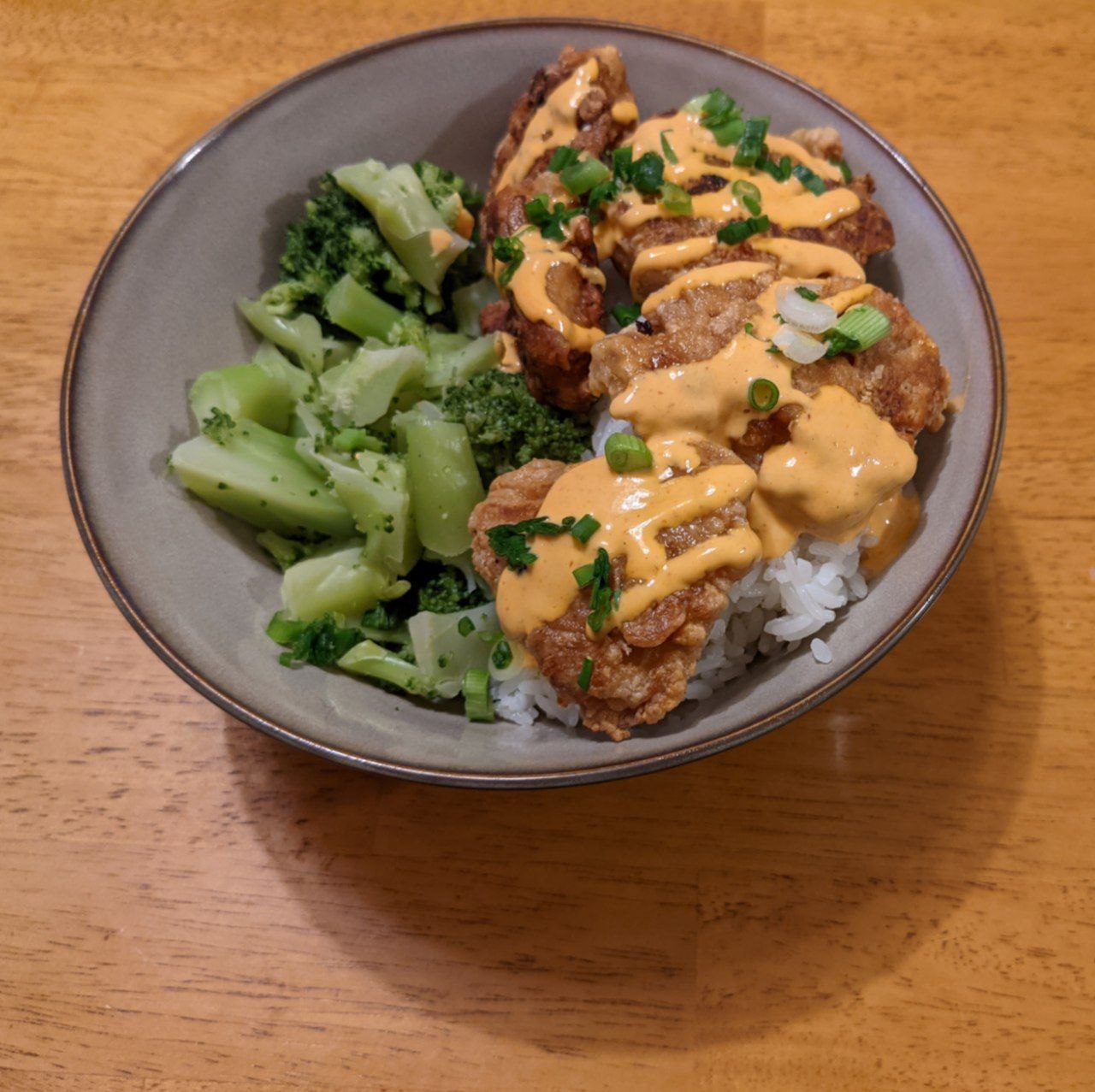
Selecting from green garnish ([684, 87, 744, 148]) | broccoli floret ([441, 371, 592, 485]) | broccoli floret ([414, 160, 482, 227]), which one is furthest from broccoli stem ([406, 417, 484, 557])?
green garnish ([684, 87, 744, 148])

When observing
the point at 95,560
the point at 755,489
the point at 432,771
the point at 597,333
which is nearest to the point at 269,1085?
the point at 432,771

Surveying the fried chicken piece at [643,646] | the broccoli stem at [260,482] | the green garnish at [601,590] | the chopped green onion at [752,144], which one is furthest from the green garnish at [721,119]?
the broccoli stem at [260,482]

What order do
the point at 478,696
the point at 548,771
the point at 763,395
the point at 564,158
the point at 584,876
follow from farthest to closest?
the point at 564,158 < the point at 584,876 < the point at 478,696 < the point at 763,395 < the point at 548,771

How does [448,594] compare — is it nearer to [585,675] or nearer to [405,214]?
[585,675]

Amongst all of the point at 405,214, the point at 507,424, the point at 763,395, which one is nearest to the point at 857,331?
the point at 763,395

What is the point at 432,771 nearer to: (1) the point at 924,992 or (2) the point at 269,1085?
(2) the point at 269,1085

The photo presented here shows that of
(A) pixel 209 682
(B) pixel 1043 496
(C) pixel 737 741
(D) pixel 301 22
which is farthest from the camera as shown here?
(D) pixel 301 22
